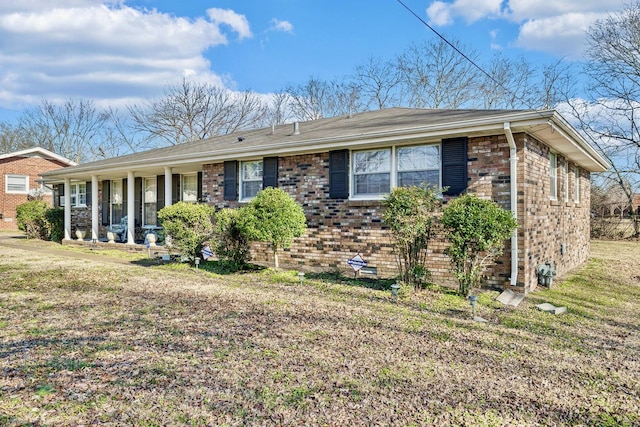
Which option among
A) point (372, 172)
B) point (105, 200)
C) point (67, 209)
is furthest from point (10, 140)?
point (372, 172)

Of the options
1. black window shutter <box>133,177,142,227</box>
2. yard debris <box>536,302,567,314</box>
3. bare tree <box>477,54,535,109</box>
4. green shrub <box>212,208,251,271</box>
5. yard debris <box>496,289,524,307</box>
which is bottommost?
yard debris <box>536,302,567,314</box>

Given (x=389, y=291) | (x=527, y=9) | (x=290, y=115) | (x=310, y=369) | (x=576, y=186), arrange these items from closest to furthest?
(x=310, y=369) → (x=389, y=291) → (x=527, y=9) → (x=576, y=186) → (x=290, y=115)

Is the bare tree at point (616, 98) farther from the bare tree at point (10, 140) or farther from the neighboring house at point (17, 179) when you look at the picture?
the bare tree at point (10, 140)

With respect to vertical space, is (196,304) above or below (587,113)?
below

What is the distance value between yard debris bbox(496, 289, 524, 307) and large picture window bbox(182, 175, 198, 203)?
9.69 meters

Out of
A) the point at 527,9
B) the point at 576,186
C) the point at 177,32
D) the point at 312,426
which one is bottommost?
the point at 312,426

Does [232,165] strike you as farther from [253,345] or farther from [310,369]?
[310,369]

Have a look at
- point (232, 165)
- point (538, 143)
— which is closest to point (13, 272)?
point (232, 165)

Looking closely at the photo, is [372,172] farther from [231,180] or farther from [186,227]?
[186,227]

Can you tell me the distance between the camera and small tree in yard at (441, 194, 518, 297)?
20.0ft

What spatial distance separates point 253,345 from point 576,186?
456 inches

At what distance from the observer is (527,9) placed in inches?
441

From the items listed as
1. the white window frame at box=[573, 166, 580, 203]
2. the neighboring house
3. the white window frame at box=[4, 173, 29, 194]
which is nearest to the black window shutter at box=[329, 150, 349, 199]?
the white window frame at box=[573, 166, 580, 203]

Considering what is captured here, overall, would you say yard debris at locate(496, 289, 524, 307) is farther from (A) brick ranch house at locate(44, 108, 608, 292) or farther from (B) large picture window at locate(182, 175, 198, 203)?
(B) large picture window at locate(182, 175, 198, 203)
